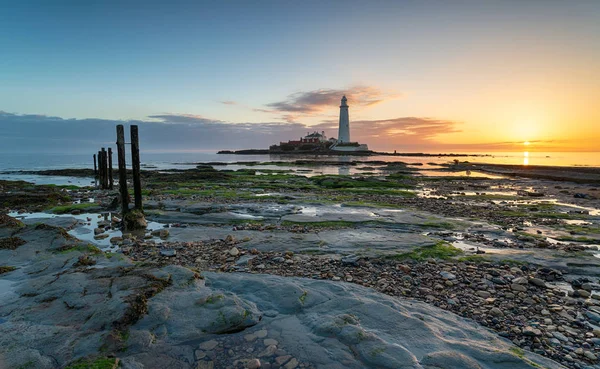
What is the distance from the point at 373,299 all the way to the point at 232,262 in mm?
3846

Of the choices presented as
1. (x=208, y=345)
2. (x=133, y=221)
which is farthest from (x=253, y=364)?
(x=133, y=221)

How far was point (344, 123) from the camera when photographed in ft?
403

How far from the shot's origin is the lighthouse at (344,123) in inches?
4717

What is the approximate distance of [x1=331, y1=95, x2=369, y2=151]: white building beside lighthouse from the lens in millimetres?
120188

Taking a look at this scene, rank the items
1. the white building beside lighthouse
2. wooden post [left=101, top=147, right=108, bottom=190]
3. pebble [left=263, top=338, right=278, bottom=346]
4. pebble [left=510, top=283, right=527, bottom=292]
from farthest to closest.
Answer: the white building beside lighthouse → wooden post [left=101, top=147, right=108, bottom=190] → pebble [left=510, top=283, right=527, bottom=292] → pebble [left=263, top=338, right=278, bottom=346]

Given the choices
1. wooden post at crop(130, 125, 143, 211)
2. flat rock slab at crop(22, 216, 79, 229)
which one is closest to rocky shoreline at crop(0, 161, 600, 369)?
flat rock slab at crop(22, 216, 79, 229)

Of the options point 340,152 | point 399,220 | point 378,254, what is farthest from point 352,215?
point 340,152

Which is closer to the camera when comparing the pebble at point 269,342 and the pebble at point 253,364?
the pebble at point 253,364

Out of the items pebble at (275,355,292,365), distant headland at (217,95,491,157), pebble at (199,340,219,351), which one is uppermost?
distant headland at (217,95,491,157)

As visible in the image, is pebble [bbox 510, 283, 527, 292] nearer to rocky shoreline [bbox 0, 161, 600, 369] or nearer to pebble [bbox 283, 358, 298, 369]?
rocky shoreline [bbox 0, 161, 600, 369]

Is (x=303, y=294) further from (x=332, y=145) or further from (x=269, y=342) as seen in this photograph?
(x=332, y=145)

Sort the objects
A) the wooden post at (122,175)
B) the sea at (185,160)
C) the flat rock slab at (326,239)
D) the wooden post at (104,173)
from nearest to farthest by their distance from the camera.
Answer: the flat rock slab at (326,239) → the wooden post at (122,175) → the wooden post at (104,173) → the sea at (185,160)

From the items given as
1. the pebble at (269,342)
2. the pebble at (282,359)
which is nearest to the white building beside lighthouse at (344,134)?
the pebble at (269,342)

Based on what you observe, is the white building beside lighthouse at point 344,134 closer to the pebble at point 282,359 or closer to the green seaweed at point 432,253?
the green seaweed at point 432,253
